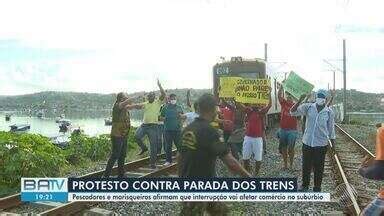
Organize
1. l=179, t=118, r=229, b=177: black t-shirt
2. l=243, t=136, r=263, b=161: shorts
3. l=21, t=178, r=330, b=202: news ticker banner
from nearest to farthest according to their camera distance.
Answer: l=179, t=118, r=229, b=177: black t-shirt → l=21, t=178, r=330, b=202: news ticker banner → l=243, t=136, r=263, b=161: shorts

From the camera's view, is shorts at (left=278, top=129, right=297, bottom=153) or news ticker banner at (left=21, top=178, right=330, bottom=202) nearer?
news ticker banner at (left=21, top=178, right=330, bottom=202)

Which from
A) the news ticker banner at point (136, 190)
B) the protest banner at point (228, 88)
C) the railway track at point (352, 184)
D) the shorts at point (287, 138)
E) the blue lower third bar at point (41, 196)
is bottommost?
the railway track at point (352, 184)

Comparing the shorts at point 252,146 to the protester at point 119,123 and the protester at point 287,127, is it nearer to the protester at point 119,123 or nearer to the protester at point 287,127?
the protester at point 287,127

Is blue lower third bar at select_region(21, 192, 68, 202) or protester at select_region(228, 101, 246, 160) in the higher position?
protester at select_region(228, 101, 246, 160)

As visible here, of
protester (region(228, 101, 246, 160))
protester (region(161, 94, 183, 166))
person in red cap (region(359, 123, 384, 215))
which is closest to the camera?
person in red cap (region(359, 123, 384, 215))

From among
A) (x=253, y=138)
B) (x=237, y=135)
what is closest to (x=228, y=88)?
(x=237, y=135)

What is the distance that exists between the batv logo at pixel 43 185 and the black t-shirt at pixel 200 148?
11.7ft

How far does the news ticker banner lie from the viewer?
278 inches

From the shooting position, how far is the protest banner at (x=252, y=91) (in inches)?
441

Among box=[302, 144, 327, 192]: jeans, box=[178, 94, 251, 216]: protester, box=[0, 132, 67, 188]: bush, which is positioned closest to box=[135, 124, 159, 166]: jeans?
box=[0, 132, 67, 188]: bush

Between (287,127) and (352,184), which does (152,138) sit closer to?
(287,127)

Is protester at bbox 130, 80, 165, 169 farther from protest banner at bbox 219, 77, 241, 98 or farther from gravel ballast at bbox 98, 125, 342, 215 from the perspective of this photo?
gravel ballast at bbox 98, 125, 342, 215

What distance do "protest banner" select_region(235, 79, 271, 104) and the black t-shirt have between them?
630cm

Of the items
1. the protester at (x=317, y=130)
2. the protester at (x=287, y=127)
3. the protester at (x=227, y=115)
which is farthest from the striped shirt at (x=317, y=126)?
the protester at (x=287, y=127)
